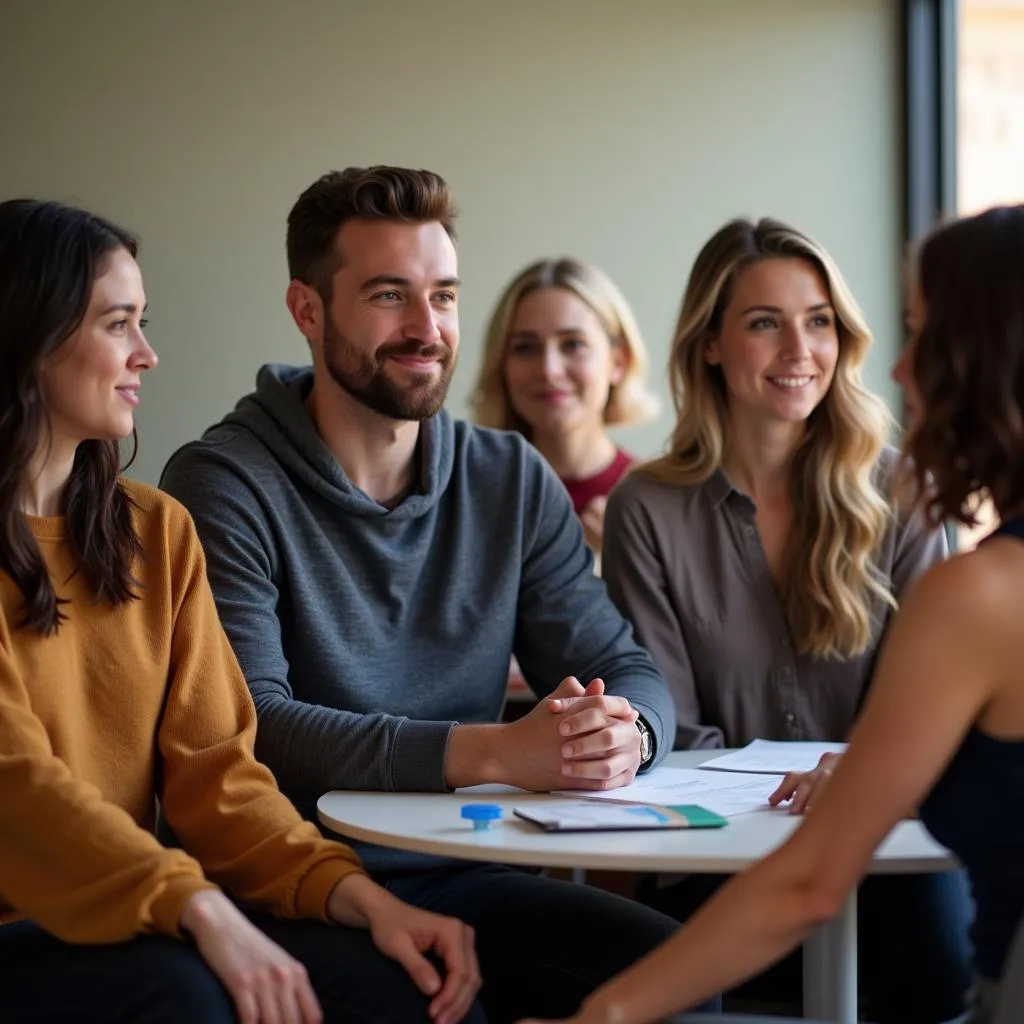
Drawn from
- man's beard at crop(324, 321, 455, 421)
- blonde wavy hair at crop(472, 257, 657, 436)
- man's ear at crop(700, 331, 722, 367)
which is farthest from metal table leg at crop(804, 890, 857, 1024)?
blonde wavy hair at crop(472, 257, 657, 436)

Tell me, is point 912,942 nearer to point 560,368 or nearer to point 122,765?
point 122,765

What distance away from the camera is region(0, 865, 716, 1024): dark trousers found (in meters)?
1.63

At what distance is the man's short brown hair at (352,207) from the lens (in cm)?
248

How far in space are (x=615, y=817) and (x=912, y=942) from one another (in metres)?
0.78

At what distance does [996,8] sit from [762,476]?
213 centimetres

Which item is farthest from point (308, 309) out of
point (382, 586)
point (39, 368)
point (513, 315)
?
point (513, 315)

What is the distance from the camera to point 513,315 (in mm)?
4035

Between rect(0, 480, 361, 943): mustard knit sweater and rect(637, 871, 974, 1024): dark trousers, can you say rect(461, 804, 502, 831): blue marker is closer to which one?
rect(0, 480, 361, 943): mustard knit sweater

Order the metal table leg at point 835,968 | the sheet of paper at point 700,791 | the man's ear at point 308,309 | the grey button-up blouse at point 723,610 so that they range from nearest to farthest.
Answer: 1. the metal table leg at point 835,968
2. the sheet of paper at point 700,791
3. the man's ear at point 308,309
4. the grey button-up blouse at point 723,610

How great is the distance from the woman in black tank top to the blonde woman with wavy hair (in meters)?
2.47

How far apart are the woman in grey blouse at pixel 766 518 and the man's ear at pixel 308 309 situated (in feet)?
2.20

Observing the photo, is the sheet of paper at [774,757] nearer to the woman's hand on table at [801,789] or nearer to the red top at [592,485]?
the woman's hand on table at [801,789]

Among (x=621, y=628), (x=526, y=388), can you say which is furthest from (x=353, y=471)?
(x=526, y=388)

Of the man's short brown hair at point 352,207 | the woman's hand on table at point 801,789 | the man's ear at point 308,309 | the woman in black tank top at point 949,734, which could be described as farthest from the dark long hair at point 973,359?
the man's ear at point 308,309
